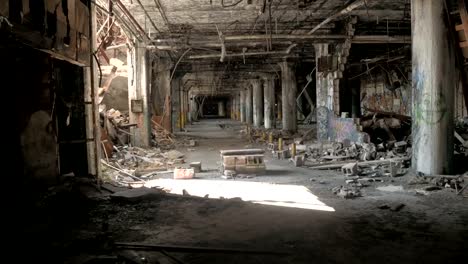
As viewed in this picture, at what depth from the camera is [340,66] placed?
51.6ft

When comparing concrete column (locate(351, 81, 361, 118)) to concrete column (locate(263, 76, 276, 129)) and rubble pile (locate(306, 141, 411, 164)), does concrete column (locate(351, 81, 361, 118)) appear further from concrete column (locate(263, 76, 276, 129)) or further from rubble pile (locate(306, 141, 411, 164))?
rubble pile (locate(306, 141, 411, 164))

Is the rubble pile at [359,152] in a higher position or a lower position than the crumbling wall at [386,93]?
lower

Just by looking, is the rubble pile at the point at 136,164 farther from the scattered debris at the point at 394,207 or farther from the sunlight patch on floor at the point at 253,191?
the scattered debris at the point at 394,207

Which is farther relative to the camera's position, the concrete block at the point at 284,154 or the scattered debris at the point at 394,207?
the concrete block at the point at 284,154

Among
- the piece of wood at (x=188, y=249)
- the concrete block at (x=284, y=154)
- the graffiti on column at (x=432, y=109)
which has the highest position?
the graffiti on column at (x=432, y=109)

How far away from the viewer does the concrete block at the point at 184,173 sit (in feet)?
32.5

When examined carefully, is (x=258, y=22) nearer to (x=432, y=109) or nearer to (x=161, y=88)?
(x=432, y=109)

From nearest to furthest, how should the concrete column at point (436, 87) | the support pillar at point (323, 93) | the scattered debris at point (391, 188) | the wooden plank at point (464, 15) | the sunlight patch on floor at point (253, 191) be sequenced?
the sunlight patch on floor at point (253, 191)
the scattered debris at point (391, 188)
the wooden plank at point (464, 15)
the concrete column at point (436, 87)
the support pillar at point (323, 93)

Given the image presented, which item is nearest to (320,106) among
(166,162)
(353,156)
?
(353,156)

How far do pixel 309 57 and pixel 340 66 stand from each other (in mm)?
7193

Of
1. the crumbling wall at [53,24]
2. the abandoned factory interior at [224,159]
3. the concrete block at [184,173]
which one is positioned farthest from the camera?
the concrete block at [184,173]

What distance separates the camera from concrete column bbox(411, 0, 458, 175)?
8570 millimetres

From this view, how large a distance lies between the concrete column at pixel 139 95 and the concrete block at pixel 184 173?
5.88 m

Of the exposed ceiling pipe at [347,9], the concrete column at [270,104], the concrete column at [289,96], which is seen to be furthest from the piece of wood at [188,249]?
the concrete column at [270,104]
